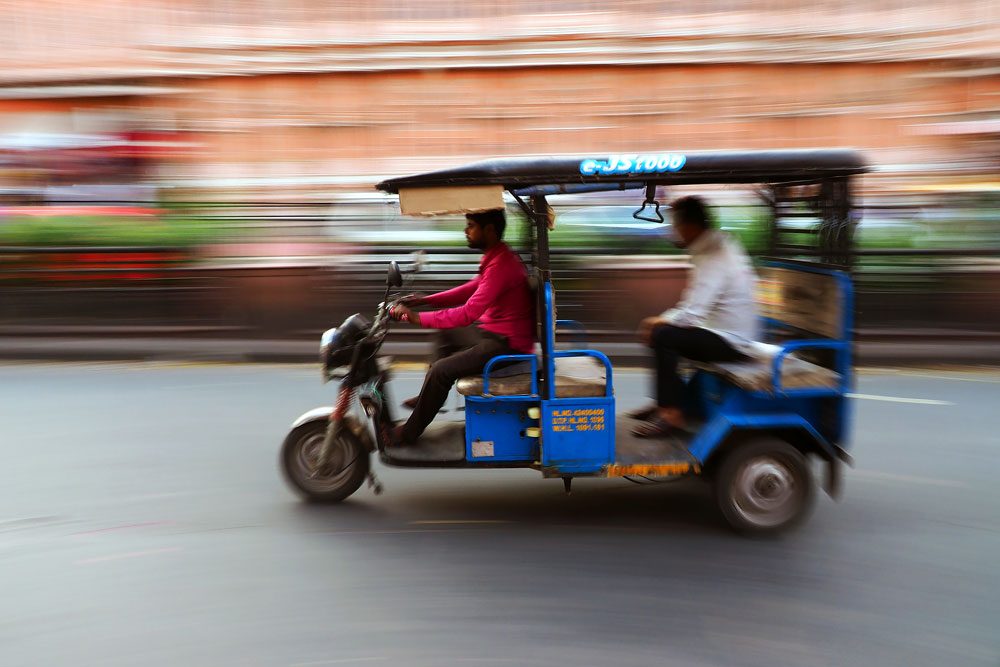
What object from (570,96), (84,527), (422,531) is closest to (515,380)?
(422,531)

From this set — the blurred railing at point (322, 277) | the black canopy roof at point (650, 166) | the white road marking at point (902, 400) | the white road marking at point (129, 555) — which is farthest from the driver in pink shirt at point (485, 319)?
the blurred railing at point (322, 277)

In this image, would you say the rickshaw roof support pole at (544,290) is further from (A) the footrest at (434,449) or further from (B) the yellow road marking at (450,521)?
(B) the yellow road marking at (450,521)

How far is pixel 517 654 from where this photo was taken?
335 centimetres

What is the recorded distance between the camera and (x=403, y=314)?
470 centimetres

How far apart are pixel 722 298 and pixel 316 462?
94.3 inches

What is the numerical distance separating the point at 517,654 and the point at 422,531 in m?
1.31

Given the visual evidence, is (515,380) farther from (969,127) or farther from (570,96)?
(969,127)

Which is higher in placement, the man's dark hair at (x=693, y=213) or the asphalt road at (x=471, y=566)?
the man's dark hair at (x=693, y=213)

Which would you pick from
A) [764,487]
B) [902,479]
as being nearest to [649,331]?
[764,487]

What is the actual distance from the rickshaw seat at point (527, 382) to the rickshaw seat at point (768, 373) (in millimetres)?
622

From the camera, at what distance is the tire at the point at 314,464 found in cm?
486

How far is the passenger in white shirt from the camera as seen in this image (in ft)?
15.0

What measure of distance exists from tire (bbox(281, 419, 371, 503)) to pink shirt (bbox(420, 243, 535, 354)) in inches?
33.2

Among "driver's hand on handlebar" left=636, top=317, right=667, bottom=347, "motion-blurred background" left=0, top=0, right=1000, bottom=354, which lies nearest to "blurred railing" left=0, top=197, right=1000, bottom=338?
"motion-blurred background" left=0, top=0, right=1000, bottom=354
